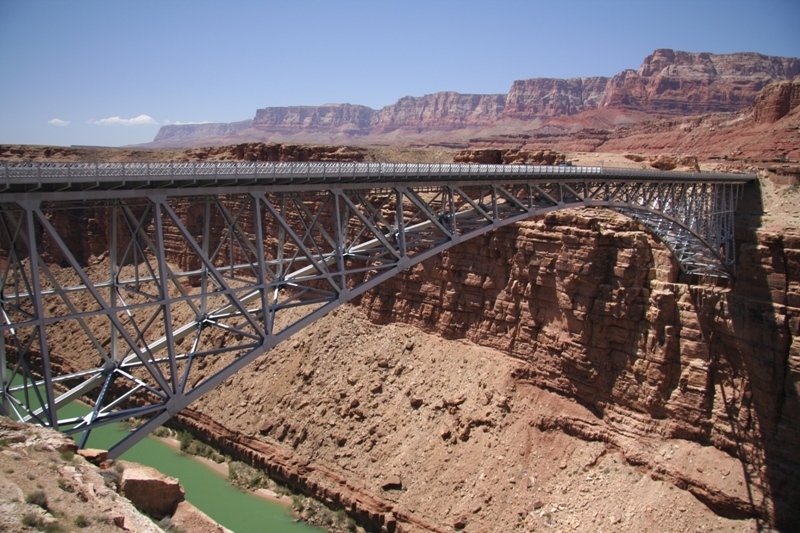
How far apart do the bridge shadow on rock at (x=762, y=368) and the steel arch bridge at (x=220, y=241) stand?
4.69 ft

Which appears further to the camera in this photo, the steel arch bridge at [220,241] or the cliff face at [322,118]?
the cliff face at [322,118]

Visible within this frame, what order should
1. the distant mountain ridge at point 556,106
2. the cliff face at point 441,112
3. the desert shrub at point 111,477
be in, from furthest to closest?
Answer: the cliff face at point 441,112
the distant mountain ridge at point 556,106
the desert shrub at point 111,477

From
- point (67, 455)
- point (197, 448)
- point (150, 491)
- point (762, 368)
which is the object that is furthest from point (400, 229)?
point (197, 448)

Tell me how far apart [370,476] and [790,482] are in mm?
15519

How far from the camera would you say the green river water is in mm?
25625

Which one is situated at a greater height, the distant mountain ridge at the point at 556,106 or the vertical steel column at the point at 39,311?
the distant mountain ridge at the point at 556,106

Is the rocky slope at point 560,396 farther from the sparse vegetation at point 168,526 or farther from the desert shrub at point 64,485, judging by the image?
the desert shrub at point 64,485

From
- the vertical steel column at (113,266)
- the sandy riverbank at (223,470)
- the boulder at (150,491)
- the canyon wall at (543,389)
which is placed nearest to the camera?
the boulder at (150,491)

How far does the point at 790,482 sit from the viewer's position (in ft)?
73.4

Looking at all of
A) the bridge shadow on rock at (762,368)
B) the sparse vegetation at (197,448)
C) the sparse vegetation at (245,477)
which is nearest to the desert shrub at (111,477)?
the sparse vegetation at (245,477)

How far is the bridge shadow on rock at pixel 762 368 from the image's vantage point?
73.8 ft

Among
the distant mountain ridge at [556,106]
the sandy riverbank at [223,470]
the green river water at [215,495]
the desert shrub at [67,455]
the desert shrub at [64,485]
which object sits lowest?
the green river water at [215,495]

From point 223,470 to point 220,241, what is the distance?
35.0ft

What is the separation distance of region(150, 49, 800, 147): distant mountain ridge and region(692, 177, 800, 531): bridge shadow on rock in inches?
2804
